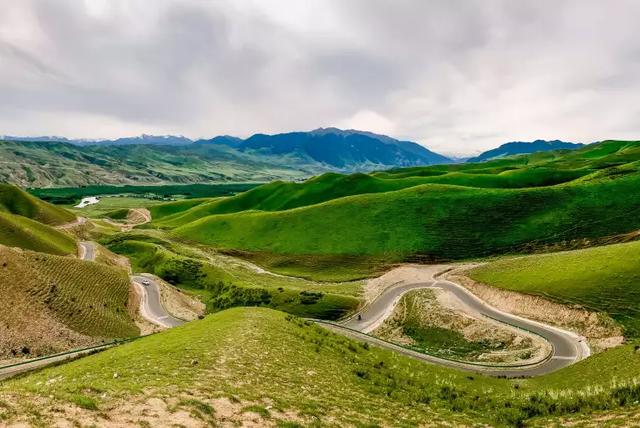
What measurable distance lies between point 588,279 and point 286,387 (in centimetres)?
6490

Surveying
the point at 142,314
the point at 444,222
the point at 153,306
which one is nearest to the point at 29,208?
the point at 153,306

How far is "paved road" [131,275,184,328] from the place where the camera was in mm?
72062

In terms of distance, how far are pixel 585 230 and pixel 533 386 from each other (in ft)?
300

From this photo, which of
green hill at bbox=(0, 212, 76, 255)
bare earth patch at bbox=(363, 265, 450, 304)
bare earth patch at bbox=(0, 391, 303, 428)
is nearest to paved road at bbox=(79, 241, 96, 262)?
green hill at bbox=(0, 212, 76, 255)

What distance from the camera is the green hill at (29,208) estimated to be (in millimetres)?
166000

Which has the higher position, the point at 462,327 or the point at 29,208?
the point at 29,208

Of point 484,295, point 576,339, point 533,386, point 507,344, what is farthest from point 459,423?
point 484,295

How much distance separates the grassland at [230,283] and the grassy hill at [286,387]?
39.4 m

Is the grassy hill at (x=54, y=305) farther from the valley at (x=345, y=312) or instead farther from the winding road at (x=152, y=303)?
the winding road at (x=152, y=303)

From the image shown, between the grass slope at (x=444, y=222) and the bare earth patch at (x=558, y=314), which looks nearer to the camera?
the bare earth patch at (x=558, y=314)

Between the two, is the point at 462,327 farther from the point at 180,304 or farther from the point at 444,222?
the point at 444,222

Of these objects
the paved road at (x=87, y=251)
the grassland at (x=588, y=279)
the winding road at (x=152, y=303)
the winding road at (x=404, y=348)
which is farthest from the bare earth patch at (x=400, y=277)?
the paved road at (x=87, y=251)

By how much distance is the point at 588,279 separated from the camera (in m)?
67.5

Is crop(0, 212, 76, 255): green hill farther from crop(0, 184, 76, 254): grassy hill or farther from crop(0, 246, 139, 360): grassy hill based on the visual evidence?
crop(0, 246, 139, 360): grassy hill
